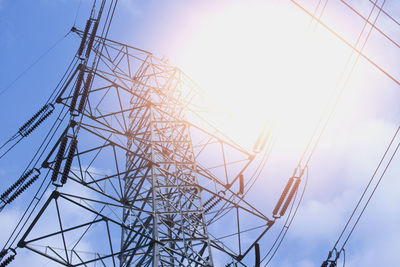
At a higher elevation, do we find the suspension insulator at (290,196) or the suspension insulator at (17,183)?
the suspension insulator at (290,196)

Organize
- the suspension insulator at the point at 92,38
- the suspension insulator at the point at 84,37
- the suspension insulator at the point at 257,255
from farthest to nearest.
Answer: the suspension insulator at the point at 84,37 → the suspension insulator at the point at 92,38 → the suspension insulator at the point at 257,255

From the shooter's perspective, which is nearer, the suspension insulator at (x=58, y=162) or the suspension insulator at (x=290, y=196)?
the suspension insulator at (x=58, y=162)

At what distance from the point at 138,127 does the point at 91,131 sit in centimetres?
288

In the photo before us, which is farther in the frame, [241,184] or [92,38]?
[241,184]

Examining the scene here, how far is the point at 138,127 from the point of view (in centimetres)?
1578

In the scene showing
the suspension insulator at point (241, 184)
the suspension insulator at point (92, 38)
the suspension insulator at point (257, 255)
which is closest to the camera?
the suspension insulator at point (257, 255)

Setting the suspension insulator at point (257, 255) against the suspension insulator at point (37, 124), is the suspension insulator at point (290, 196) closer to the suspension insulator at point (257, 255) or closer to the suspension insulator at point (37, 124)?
the suspension insulator at point (257, 255)

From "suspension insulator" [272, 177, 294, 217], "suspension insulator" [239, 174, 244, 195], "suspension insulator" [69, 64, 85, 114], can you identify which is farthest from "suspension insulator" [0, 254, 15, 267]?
"suspension insulator" [239, 174, 244, 195]

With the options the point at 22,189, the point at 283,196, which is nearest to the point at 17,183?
the point at 22,189

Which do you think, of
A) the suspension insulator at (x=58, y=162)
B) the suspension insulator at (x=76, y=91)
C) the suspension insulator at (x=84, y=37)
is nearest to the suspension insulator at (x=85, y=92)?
the suspension insulator at (x=76, y=91)

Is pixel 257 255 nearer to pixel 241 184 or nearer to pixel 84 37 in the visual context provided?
pixel 241 184

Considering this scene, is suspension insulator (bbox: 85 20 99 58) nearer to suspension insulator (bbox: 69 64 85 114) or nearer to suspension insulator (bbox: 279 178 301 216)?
suspension insulator (bbox: 69 64 85 114)

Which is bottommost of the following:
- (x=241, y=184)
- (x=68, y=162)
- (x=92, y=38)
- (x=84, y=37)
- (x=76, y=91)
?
(x=68, y=162)

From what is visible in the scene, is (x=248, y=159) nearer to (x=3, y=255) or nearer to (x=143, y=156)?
(x=143, y=156)
